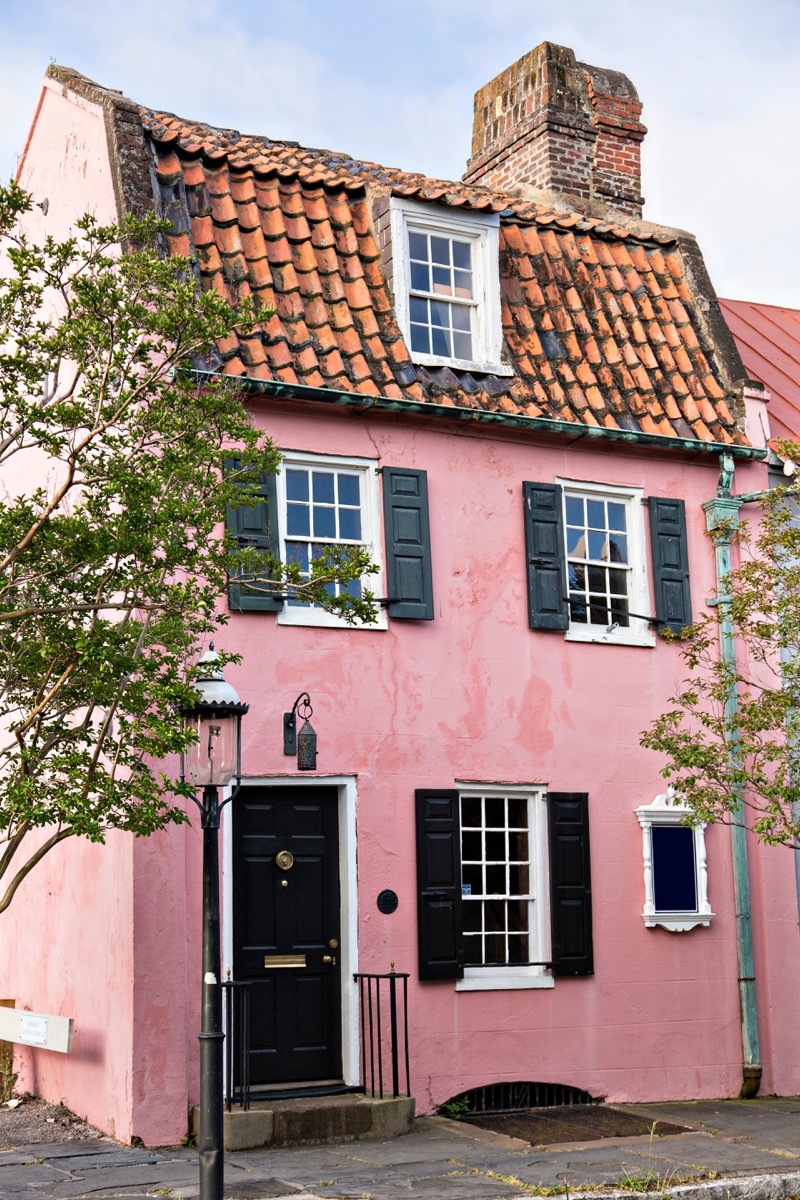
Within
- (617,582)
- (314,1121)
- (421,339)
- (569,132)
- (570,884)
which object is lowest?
(314,1121)

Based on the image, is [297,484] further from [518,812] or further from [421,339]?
[518,812]

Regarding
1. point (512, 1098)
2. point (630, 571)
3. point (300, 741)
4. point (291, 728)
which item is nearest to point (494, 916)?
point (512, 1098)

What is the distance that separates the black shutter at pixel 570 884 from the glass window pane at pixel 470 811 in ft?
1.93

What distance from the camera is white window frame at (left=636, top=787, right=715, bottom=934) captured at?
41.7 ft


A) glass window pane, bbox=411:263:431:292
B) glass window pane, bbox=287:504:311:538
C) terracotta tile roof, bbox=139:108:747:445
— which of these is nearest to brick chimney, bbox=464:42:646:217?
terracotta tile roof, bbox=139:108:747:445

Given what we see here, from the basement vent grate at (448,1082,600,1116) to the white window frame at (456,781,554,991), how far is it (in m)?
0.77

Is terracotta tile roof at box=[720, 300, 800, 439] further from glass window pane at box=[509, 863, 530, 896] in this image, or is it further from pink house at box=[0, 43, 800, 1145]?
glass window pane at box=[509, 863, 530, 896]

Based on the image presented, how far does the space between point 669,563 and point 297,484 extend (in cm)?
352

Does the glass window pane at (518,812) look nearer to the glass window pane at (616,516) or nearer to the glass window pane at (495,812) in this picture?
the glass window pane at (495,812)

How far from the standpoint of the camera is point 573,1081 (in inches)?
479

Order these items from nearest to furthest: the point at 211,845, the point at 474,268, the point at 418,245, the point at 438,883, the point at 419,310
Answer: the point at 211,845 < the point at 438,883 < the point at 419,310 < the point at 418,245 < the point at 474,268

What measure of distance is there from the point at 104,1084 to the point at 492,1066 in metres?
3.01

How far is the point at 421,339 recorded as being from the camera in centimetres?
1301

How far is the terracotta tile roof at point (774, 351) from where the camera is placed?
49.0 ft
